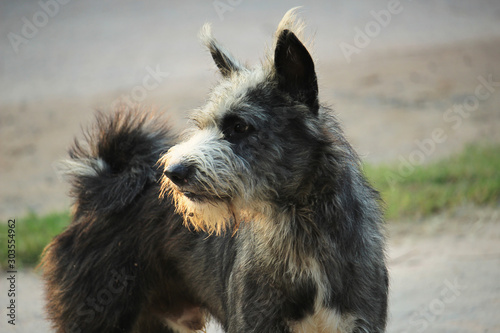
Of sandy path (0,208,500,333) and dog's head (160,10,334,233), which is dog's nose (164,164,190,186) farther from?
sandy path (0,208,500,333)

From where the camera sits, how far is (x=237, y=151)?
3516 millimetres

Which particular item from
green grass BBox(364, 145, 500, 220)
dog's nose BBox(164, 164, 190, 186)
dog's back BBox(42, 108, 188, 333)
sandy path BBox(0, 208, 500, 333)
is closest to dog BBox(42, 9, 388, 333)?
dog's nose BBox(164, 164, 190, 186)

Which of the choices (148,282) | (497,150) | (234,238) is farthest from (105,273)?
(497,150)

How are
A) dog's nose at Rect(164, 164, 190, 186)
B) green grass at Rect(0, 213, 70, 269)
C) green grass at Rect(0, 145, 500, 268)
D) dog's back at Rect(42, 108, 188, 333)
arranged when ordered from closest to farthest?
1. dog's nose at Rect(164, 164, 190, 186)
2. dog's back at Rect(42, 108, 188, 333)
3. green grass at Rect(0, 213, 70, 269)
4. green grass at Rect(0, 145, 500, 268)

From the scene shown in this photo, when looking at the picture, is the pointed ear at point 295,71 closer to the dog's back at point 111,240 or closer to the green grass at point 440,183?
the dog's back at point 111,240

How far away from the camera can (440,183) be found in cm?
827

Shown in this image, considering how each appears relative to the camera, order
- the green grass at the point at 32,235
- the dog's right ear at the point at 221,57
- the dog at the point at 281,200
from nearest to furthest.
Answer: the dog at the point at 281,200 < the dog's right ear at the point at 221,57 < the green grass at the point at 32,235

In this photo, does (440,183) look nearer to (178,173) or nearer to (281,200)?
(281,200)

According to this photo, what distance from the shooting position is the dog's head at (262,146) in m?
3.44

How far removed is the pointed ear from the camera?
11.3 feet

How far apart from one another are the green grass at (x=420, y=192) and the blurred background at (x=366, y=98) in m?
0.02

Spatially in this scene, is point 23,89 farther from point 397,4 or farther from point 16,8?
point 397,4

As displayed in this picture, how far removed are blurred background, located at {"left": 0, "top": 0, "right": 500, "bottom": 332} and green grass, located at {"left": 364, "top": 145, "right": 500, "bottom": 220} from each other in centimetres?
2

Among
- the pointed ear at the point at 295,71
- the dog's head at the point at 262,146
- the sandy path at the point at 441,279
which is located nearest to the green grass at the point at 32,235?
the sandy path at the point at 441,279
